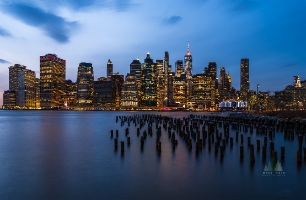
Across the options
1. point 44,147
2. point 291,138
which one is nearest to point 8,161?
point 44,147

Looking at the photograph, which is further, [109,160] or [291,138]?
[291,138]

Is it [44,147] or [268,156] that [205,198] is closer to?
[268,156]

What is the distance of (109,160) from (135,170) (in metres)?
3.71

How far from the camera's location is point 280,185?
585 inches

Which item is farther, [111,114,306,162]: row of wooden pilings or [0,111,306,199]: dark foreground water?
[111,114,306,162]: row of wooden pilings

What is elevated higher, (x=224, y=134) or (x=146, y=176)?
(x=224, y=134)

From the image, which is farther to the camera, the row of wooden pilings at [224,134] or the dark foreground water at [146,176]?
the row of wooden pilings at [224,134]

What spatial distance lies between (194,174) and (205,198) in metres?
4.23

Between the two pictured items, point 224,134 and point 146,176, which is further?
point 224,134

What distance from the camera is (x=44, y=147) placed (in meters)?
28.9

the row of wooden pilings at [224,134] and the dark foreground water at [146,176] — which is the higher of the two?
the row of wooden pilings at [224,134]

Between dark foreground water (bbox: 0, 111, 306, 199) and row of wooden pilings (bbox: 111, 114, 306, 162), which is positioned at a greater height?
row of wooden pilings (bbox: 111, 114, 306, 162)

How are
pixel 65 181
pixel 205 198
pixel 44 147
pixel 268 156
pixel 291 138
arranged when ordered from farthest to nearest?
pixel 291 138 → pixel 44 147 → pixel 268 156 → pixel 65 181 → pixel 205 198

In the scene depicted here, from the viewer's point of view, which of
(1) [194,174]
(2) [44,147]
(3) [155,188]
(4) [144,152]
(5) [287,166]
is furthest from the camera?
(2) [44,147]
